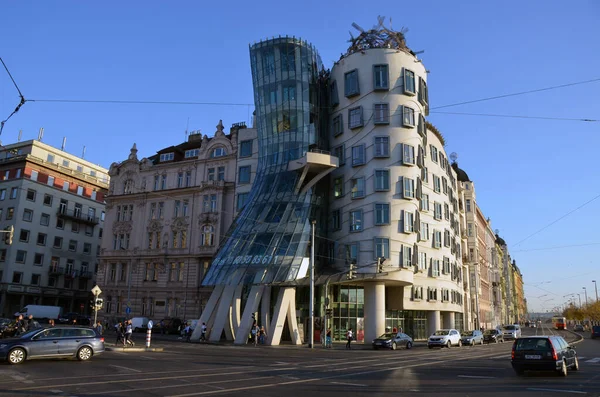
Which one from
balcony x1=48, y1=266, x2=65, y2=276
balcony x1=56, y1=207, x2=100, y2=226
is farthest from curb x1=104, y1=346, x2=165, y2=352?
balcony x1=56, y1=207, x2=100, y2=226

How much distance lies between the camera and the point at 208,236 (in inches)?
2334

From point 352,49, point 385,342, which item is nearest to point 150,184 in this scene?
point 352,49

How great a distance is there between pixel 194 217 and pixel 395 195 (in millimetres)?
27032

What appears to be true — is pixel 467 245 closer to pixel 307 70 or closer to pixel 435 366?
pixel 307 70

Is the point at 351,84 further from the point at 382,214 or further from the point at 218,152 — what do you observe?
the point at 218,152

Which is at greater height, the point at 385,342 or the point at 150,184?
the point at 150,184

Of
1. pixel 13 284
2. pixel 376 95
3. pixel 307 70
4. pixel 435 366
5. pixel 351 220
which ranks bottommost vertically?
pixel 435 366

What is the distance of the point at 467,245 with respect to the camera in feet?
263

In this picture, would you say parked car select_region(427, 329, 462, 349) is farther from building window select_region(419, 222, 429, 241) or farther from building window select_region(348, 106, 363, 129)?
building window select_region(348, 106, 363, 129)

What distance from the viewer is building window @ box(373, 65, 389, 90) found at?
47219mm

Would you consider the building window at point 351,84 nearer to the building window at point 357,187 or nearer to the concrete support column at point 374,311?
the building window at point 357,187

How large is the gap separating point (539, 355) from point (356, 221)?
28.6 m

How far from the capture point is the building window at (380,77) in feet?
155

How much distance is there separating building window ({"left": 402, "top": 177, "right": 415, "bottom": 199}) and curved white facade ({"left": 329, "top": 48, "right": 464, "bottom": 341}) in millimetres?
27
